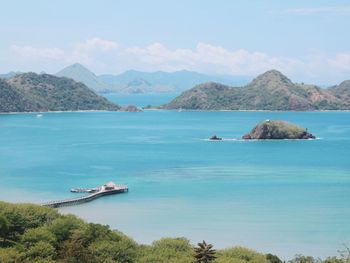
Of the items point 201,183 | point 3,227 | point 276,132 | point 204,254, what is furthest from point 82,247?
point 276,132

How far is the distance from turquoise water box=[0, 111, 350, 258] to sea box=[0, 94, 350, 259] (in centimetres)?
11

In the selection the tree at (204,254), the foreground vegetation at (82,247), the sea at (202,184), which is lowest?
the sea at (202,184)

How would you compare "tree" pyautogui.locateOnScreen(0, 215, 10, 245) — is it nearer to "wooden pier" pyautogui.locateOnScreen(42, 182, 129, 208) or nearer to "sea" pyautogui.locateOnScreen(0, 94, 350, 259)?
"sea" pyautogui.locateOnScreen(0, 94, 350, 259)

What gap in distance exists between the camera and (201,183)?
3159 inches

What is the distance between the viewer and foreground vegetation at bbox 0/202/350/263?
36.3m

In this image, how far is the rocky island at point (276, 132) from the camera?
14338cm

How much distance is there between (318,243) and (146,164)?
5224 centimetres

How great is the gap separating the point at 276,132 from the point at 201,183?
6787cm

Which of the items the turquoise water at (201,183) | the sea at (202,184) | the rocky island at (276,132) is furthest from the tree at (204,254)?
the rocky island at (276,132)

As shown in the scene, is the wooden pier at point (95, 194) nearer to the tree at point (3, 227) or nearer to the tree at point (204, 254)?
the tree at point (3, 227)

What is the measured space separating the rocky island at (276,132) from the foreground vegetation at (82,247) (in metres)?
103

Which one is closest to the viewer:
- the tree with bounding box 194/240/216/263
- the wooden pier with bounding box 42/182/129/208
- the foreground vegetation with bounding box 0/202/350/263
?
the tree with bounding box 194/240/216/263

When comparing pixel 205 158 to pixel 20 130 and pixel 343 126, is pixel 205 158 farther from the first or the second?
pixel 343 126

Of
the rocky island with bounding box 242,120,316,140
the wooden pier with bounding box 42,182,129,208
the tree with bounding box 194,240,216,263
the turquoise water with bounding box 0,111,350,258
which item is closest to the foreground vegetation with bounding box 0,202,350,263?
the tree with bounding box 194,240,216,263
